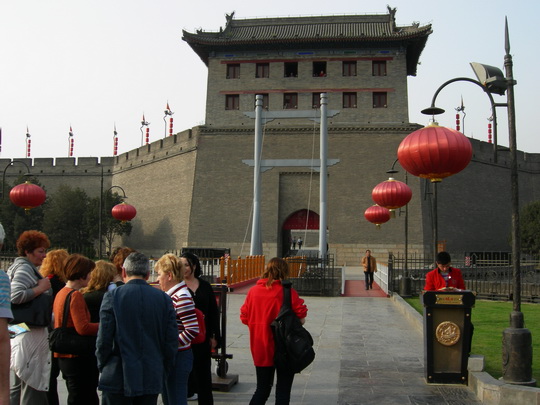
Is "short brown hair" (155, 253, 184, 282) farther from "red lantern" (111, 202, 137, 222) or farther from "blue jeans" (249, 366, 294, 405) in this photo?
"red lantern" (111, 202, 137, 222)

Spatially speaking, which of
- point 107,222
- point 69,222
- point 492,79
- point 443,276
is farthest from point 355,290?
point 69,222

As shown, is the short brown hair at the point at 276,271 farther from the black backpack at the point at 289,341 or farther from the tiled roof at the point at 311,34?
the tiled roof at the point at 311,34

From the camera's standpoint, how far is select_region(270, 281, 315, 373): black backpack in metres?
3.90

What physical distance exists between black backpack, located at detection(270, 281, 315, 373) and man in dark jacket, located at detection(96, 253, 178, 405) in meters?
1.05

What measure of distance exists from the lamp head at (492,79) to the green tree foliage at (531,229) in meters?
24.9

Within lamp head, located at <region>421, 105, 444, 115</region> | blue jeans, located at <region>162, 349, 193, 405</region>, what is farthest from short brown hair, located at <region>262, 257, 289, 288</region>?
lamp head, located at <region>421, 105, 444, 115</region>

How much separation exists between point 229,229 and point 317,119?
1010 cm

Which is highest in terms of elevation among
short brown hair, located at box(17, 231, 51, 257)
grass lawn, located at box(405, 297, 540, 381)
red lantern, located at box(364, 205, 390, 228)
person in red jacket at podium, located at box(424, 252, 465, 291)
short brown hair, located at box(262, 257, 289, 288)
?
red lantern, located at box(364, 205, 390, 228)

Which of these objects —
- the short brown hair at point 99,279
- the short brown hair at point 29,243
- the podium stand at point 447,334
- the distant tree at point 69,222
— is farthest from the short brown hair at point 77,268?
the distant tree at point 69,222

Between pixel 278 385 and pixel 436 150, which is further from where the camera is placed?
pixel 436 150

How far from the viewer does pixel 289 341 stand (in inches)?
154

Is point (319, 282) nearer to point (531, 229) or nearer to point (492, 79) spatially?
point (492, 79)

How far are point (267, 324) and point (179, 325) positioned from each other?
0.64 meters

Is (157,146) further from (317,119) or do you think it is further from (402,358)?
(402,358)
